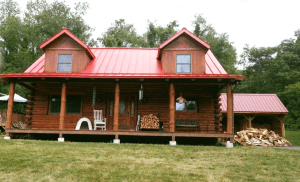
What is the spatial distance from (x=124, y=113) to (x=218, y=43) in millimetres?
22116

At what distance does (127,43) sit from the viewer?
35.9m

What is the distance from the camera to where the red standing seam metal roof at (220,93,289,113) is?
64.8ft

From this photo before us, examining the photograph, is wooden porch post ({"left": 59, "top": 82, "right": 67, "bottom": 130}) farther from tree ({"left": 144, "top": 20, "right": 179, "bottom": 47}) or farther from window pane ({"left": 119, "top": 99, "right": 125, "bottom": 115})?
tree ({"left": 144, "top": 20, "right": 179, "bottom": 47})

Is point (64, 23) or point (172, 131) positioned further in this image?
point (64, 23)

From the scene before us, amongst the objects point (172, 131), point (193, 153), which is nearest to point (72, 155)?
point (193, 153)

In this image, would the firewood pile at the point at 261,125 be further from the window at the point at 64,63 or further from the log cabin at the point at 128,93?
the window at the point at 64,63

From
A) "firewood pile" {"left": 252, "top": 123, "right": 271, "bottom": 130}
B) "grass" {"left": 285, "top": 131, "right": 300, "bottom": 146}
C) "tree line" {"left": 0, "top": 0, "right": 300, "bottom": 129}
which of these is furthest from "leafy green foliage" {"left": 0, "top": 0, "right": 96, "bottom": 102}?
"grass" {"left": 285, "top": 131, "right": 300, "bottom": 146}

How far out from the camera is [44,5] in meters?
33.2

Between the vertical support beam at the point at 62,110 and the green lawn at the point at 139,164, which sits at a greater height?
the vertical support beam at the point at 62,110

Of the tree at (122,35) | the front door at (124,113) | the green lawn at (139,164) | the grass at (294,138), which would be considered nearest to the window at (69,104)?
the front door at (124,113)

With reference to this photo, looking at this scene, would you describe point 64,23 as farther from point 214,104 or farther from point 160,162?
point 160,162

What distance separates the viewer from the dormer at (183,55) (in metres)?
14.0

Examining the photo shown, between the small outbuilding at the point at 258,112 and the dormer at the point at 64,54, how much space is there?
35.0 ft

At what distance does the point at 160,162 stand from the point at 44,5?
102 ft
